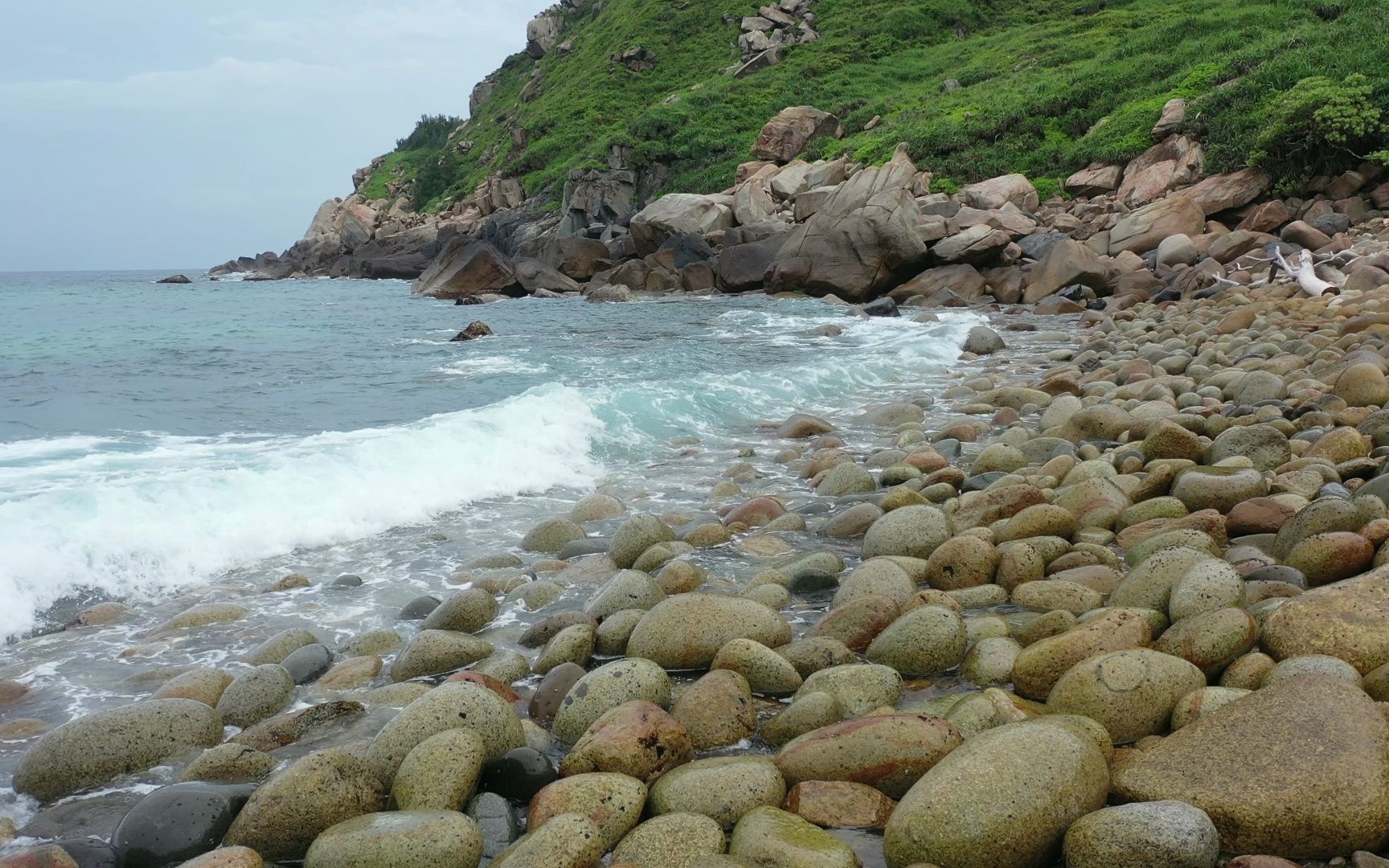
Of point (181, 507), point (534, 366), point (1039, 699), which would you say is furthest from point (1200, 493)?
point (534, 366)

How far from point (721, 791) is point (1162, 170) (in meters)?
27.3

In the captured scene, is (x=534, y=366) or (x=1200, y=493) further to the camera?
(x=534, y=366)

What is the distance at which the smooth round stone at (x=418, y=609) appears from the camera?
5.75 metres

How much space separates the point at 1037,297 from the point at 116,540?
20.5m

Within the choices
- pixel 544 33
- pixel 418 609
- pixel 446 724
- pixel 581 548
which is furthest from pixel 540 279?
pixel 544 33

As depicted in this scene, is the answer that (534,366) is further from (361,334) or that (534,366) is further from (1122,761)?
(1122,761)

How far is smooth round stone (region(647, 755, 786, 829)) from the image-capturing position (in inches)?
124

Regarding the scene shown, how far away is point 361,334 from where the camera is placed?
932 inches

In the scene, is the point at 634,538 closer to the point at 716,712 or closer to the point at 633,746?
the point at 716,712

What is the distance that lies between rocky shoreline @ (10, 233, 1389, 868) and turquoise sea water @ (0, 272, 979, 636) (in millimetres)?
963

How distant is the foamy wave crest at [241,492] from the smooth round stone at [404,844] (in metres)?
4.02

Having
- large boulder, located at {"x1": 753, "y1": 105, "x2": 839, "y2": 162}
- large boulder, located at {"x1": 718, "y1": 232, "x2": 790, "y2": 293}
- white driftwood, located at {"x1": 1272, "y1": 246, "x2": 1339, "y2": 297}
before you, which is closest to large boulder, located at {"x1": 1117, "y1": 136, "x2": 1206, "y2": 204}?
white driftwood, located at {"x1": 1272, "y1": 246, "x2": 1339, "y2": 297}

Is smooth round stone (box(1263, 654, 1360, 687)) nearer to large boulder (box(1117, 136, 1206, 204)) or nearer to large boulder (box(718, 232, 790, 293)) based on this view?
large boulder (box(1117, 136, 1206, 204))

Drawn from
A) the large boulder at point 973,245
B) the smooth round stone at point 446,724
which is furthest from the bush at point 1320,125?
the smooth round stone at point 446,724
